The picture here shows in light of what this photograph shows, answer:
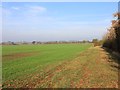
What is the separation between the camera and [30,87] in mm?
11328

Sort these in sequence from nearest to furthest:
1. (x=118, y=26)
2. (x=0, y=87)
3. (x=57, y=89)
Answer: (x=57, y=89) → (x=0, y=87) → (x=118, y=26)

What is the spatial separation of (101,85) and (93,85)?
17.0 inches

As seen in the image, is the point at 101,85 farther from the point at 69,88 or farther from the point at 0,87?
the point at 0,87

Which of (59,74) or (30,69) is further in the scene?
(30,69)

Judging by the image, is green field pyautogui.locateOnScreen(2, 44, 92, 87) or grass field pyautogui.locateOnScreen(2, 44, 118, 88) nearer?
grass field pyautogui.locateOnScreen(2, 44, 118, 88)

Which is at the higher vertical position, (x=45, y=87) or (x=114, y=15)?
(x=114, y=15)

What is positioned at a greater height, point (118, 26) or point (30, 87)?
point (118, 26)

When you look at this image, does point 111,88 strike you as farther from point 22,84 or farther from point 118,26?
point 118,26

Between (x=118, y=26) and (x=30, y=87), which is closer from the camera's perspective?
(x=30, y=87)

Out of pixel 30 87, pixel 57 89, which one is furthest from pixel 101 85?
pixel 30 87

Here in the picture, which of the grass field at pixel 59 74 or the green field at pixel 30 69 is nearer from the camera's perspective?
the grass field at pixel 59 74

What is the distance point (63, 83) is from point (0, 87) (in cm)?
339

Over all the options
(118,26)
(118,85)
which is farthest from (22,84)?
(118,26)

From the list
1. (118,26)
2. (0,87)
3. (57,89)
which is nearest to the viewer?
(57,89)
